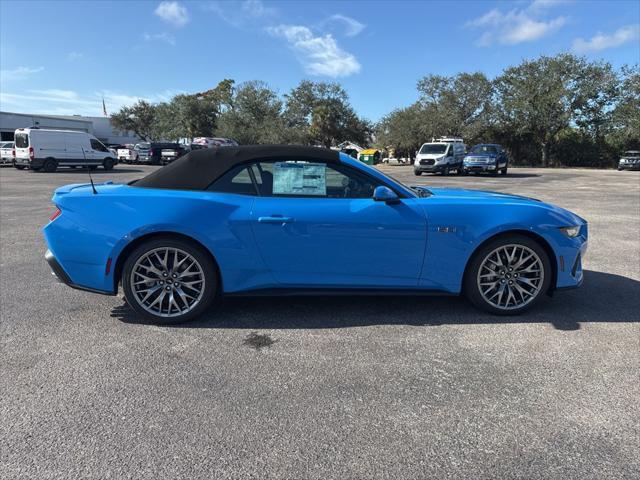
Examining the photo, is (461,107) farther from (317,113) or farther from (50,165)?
(50,165)

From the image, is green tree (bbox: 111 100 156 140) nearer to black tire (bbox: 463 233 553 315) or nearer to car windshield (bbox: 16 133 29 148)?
car windshield (bbox: 16 133 29 148)

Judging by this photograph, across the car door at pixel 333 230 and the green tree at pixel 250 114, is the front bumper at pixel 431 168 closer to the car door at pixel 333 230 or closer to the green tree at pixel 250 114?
the car door at pixel 333 230

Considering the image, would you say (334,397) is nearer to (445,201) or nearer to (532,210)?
(445,201)

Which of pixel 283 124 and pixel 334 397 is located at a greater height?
pixel 283 124

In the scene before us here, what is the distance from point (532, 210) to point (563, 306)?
1.07 m

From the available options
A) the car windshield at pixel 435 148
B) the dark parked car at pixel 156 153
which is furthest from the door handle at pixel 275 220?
the dark parked car at pixel 156 153

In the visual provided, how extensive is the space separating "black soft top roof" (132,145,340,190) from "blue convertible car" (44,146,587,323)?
0.04 feet

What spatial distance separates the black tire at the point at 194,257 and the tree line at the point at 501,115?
43.8 meters

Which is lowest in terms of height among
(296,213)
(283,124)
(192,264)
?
(192,264)

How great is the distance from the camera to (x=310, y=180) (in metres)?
3.92

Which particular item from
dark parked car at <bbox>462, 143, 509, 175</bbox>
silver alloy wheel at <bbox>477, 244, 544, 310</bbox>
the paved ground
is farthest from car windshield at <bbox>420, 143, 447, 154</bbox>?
silver alloy wheel at <bbox>477, 244, 544, 310</bbox>

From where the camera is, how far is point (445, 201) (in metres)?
3.94

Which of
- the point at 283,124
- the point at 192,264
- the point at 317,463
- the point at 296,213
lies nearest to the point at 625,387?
the point at 317,463

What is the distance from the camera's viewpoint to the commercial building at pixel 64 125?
54562 millimetres
